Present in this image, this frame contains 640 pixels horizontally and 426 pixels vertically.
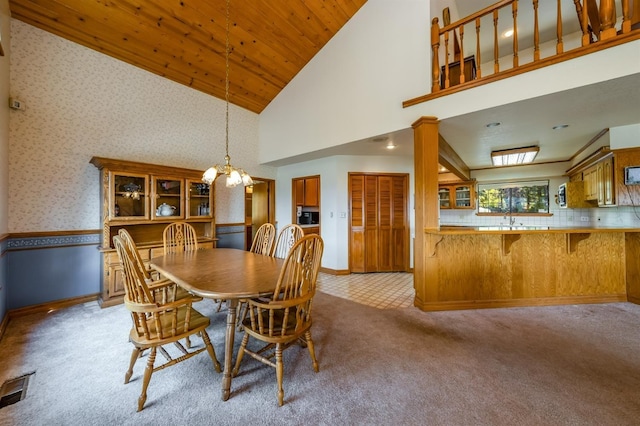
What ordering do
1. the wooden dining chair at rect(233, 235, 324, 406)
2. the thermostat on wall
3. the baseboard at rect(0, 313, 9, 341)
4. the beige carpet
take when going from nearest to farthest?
the beige carpet < the wooden dining chair at rect(233, 235, 324, 406) < the baseboard at rect(0, 313, 9, 341) < the thermostat on wall

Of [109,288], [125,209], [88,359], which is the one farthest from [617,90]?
[109,288]

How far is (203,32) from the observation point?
11.3 feet

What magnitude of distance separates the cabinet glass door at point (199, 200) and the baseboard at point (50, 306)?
1.59 metres

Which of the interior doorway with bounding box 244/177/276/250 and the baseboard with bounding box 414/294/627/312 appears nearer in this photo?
the baseboard with bounding box 414/294/627/312

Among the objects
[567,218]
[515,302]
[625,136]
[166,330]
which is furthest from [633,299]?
[166,330]

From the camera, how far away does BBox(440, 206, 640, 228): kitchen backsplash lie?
358 cm

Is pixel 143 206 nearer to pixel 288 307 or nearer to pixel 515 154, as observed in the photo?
pixel 288 307

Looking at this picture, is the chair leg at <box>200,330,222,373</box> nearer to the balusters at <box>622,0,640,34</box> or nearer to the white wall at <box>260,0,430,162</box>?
the white wall at <box>260,0,430,162</box>

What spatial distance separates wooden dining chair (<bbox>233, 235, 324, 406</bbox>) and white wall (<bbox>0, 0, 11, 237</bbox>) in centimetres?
289

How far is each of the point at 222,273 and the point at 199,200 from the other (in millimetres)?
2649

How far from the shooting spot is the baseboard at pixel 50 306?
2.73m

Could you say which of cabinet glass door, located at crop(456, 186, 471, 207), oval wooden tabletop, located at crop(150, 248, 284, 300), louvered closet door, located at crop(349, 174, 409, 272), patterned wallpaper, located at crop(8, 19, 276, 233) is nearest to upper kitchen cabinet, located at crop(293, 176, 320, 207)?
louvered closet door, located at crop(349, 174, 409, 272)

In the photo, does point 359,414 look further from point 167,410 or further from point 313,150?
point 313,150

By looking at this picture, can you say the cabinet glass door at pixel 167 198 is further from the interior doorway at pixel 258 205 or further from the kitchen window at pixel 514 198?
the kitchen window at pixel 514 198
